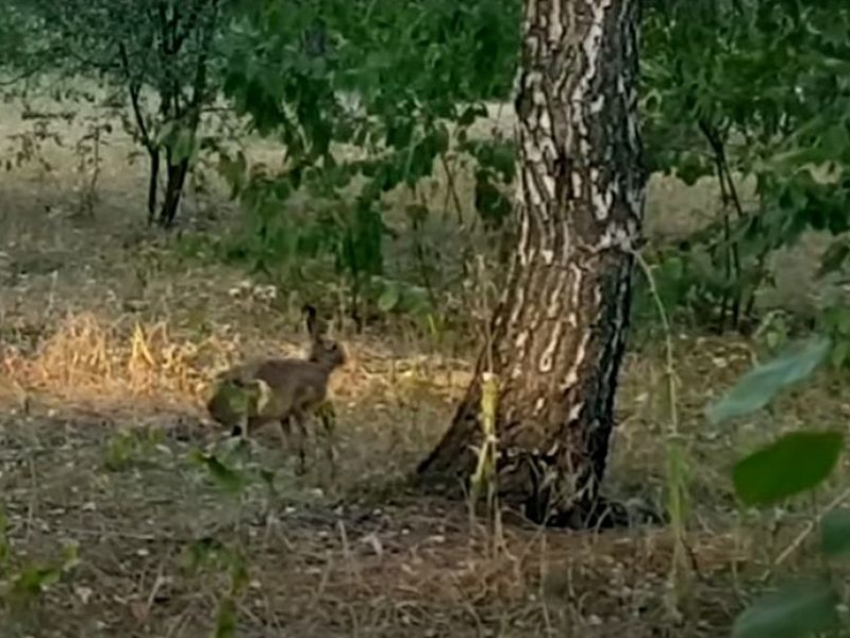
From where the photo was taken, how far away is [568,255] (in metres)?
4.27

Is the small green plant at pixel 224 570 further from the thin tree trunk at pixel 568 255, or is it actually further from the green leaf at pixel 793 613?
the green leaf at pixel 793 613

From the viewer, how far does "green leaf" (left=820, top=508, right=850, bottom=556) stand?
0.62 metres

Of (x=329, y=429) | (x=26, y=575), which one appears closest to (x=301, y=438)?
(x=329, y=429)

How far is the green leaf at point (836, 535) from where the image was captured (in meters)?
0.62

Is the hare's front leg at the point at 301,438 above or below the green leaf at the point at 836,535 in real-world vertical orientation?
below

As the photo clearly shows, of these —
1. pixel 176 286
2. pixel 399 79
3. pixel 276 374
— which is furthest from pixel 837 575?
pixel 176 286

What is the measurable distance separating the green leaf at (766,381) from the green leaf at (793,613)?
0.19 feet

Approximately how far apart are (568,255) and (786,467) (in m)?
3.69

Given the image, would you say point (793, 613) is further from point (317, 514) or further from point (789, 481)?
point (317, 514)

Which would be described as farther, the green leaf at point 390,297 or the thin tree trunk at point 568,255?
the green leaf at point 390,297

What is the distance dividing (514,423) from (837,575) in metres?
3.69

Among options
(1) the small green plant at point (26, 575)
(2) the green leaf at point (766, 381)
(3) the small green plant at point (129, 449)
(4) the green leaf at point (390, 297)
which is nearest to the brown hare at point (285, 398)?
(3) the small green plant at point (129, 449)

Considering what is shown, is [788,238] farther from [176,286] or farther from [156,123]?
[156,123]

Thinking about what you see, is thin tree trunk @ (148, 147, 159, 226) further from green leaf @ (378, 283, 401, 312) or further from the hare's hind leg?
the hare's hind leg
